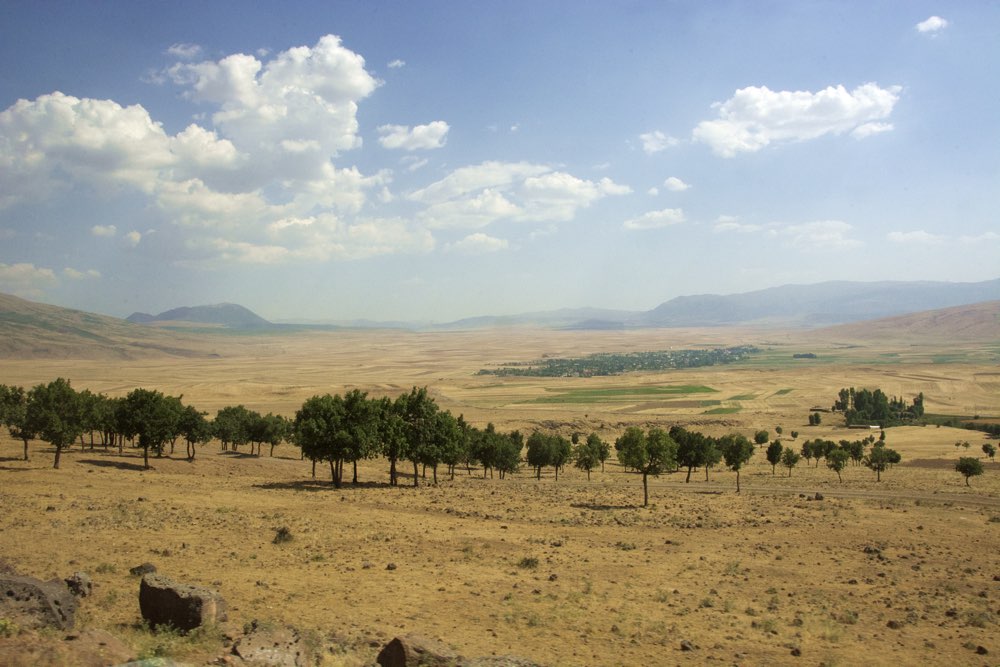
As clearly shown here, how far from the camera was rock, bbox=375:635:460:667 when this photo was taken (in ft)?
44.9

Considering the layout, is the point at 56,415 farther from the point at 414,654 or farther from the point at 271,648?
the point at 414,654

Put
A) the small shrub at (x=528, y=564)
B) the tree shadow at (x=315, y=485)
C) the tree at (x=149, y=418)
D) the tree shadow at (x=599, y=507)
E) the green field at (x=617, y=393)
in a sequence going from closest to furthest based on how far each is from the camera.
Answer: the small shrub at (x=528, y=564), the tree shadow at (x=599, y=507), the tree shadow at (x=315, y=485), the tree at (x=149, y=418), the green field at (x=617, y=393)

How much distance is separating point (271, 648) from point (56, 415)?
44519 millimetres

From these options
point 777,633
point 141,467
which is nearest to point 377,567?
point 777,633

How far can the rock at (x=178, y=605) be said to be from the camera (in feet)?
50.7

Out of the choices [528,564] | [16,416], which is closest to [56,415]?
[16,416]

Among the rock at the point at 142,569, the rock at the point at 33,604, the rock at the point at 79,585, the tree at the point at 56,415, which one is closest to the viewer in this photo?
the rock at the point at 33,604

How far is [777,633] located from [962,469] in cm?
5025

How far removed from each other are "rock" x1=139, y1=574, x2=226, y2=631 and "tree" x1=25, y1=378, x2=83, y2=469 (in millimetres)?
39331

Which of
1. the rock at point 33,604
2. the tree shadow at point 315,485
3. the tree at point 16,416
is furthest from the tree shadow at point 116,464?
the rock at point 33,604

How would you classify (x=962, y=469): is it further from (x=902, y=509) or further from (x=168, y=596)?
(x=168, y=596)

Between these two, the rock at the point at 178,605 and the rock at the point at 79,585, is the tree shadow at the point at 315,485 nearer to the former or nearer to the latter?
the rock at the point at 79,585

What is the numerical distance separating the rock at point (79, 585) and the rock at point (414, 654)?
10.5m

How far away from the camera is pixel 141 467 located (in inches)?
2032
